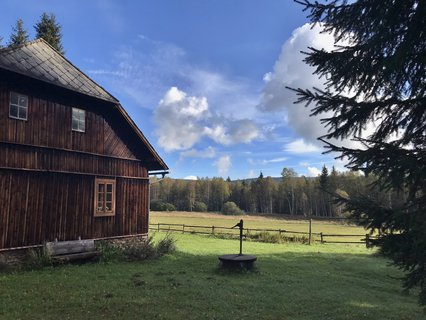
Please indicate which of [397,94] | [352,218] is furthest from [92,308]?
[397,94]

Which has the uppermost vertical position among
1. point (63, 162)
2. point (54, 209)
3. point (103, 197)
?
point (63, 162)

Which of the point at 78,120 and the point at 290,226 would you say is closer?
the point at 78,120

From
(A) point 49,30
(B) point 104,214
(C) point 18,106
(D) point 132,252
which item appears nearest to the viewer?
(C) point 18,106

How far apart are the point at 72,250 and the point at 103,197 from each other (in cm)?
286

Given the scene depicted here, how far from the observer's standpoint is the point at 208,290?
940 cm

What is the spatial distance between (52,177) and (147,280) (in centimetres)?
563

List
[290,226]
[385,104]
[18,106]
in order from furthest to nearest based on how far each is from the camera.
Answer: [290,226] → [18,106] → [385,104]

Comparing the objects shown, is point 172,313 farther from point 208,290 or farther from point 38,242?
point 38,242

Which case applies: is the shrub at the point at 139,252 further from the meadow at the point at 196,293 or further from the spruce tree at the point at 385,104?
the spruce tree at the point at 385,104

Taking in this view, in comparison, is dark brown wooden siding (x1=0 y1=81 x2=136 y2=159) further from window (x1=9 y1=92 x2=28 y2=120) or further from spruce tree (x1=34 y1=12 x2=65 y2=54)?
spruce tree (x1=34 y1=12 x2=65 y2=54)

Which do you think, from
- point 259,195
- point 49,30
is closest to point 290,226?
point 49,30

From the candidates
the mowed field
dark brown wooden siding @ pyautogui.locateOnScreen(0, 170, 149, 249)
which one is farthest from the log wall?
the mowed field

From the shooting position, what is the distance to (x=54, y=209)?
1321 centimetres

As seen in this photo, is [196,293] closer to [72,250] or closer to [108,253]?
[108,253]
